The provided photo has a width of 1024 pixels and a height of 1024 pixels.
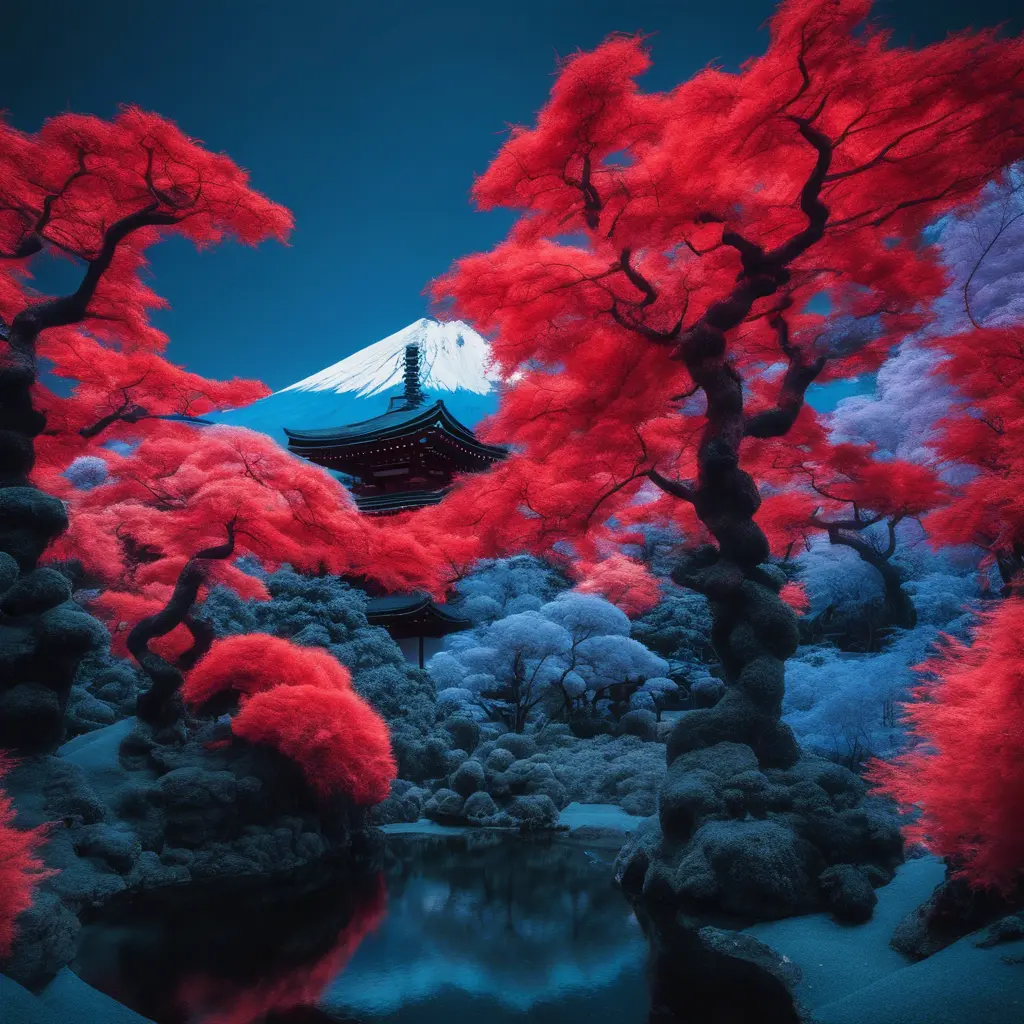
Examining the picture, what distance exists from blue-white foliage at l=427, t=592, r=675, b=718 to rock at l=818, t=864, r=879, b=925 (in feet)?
24.9

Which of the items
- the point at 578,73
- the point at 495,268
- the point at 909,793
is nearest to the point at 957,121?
the point at 578,73

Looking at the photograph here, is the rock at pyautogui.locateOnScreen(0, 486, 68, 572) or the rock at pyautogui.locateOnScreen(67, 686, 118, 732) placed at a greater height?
the rock at pyautogui.locateOnScreen(0, 486, 68, 572)

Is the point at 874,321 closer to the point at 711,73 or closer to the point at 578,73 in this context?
the point at 711,73

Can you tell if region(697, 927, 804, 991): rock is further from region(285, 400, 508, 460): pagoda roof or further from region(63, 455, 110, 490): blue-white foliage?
region(63, 455, 110, 490): blue-white foliage

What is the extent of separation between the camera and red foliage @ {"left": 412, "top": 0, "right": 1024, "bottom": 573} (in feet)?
18.0

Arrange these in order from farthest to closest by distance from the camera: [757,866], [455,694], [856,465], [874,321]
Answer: [455,694] < [856,465] < [874,321] < [757,866]

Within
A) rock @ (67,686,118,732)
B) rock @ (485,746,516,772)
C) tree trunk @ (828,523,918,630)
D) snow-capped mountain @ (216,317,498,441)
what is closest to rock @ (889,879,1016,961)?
tree trunk @ (828,523,918,630)

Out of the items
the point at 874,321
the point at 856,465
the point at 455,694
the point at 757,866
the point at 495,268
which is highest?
the point at 495,268

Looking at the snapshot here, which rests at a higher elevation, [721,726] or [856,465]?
[856,465]

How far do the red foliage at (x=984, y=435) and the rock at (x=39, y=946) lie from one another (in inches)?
250

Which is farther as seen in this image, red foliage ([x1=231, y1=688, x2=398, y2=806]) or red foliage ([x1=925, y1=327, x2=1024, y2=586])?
red foliage ([x1=231, y1=688, x2=398, y2=806])

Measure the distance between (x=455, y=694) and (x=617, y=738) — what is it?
10.3 ft

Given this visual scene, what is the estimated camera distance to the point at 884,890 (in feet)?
16.4

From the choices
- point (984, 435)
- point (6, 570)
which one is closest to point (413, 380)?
point (6, 570)
